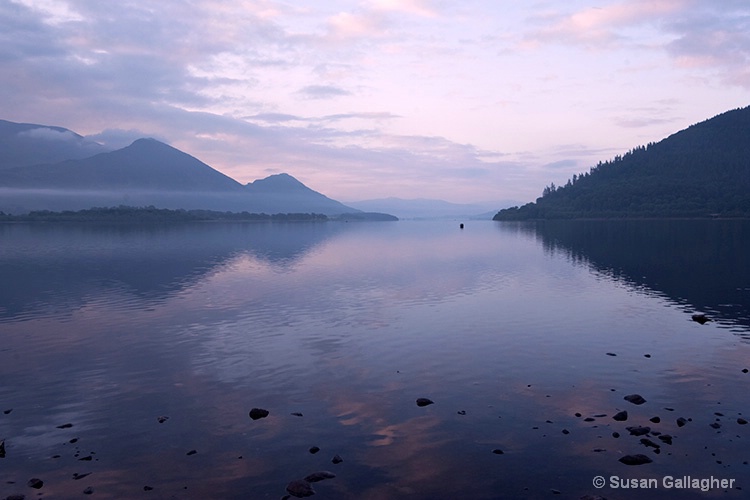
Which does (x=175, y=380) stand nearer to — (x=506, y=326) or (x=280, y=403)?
(x=280, y=403)

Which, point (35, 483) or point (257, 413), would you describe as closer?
point (35, 483)

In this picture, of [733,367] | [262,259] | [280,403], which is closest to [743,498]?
[733,367]

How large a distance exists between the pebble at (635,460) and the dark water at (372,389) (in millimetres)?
365

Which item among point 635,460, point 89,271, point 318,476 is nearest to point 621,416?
point 635,460

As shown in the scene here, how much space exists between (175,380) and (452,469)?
17942mm

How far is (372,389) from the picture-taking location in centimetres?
2866

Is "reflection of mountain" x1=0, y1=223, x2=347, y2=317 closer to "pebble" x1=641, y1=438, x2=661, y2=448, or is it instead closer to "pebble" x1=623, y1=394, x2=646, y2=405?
"pebble" x1=623, y1=394, x2=646, y2=405

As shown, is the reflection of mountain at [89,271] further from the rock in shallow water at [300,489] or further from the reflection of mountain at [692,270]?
the reflection of mountain at [692,270]

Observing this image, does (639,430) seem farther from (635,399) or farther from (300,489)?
(300,489)

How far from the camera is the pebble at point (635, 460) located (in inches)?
791

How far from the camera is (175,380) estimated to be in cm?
3055

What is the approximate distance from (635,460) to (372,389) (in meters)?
13.2

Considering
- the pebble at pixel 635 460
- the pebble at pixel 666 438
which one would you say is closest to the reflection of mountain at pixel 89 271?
the pebble at pixel 635 460

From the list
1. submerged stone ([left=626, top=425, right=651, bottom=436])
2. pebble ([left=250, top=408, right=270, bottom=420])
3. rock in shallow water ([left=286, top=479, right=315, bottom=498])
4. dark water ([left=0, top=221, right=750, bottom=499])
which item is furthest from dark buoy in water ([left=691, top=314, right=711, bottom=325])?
rock in shallow water ([left=286, top=479, right=315, bottom=498])
